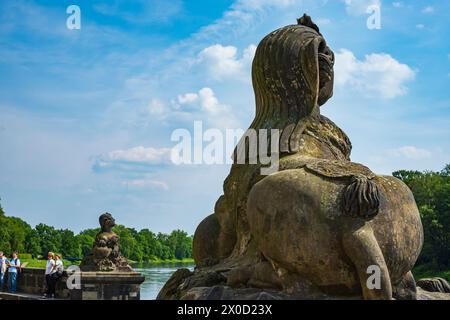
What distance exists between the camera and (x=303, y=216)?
14.6 ft

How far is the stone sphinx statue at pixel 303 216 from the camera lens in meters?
4.40

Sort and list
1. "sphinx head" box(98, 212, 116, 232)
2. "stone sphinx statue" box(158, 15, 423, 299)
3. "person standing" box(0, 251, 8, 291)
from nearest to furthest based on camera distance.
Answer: "stone sphinx statue" box(158, 15, 423, 299) < "sphinx head" box(98, 212, 116, 232) < "person standing" box(0, 251, 8, 291)

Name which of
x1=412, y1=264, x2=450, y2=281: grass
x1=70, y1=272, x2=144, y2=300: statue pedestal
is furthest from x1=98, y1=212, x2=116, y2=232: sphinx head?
x1=412, y1=264, x2=450, y2=281: grass

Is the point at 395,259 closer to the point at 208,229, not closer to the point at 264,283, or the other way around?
the point at 264,283

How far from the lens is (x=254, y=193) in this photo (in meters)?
4.71

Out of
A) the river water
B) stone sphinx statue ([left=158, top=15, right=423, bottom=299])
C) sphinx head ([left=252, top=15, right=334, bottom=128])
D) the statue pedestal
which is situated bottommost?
the river water

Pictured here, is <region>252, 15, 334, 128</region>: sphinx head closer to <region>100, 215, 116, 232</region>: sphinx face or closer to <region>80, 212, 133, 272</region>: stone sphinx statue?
<region>80, 212, 133, 272</region>: stone sphinx statue

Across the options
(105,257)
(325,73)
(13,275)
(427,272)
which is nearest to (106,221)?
(105,257)

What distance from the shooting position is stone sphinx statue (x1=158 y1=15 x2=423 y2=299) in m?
4.40

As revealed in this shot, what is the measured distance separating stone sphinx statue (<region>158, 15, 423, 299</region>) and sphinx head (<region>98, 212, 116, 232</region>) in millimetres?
13681

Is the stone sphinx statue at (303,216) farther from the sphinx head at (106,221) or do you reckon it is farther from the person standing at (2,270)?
the person standing at (2,270)
